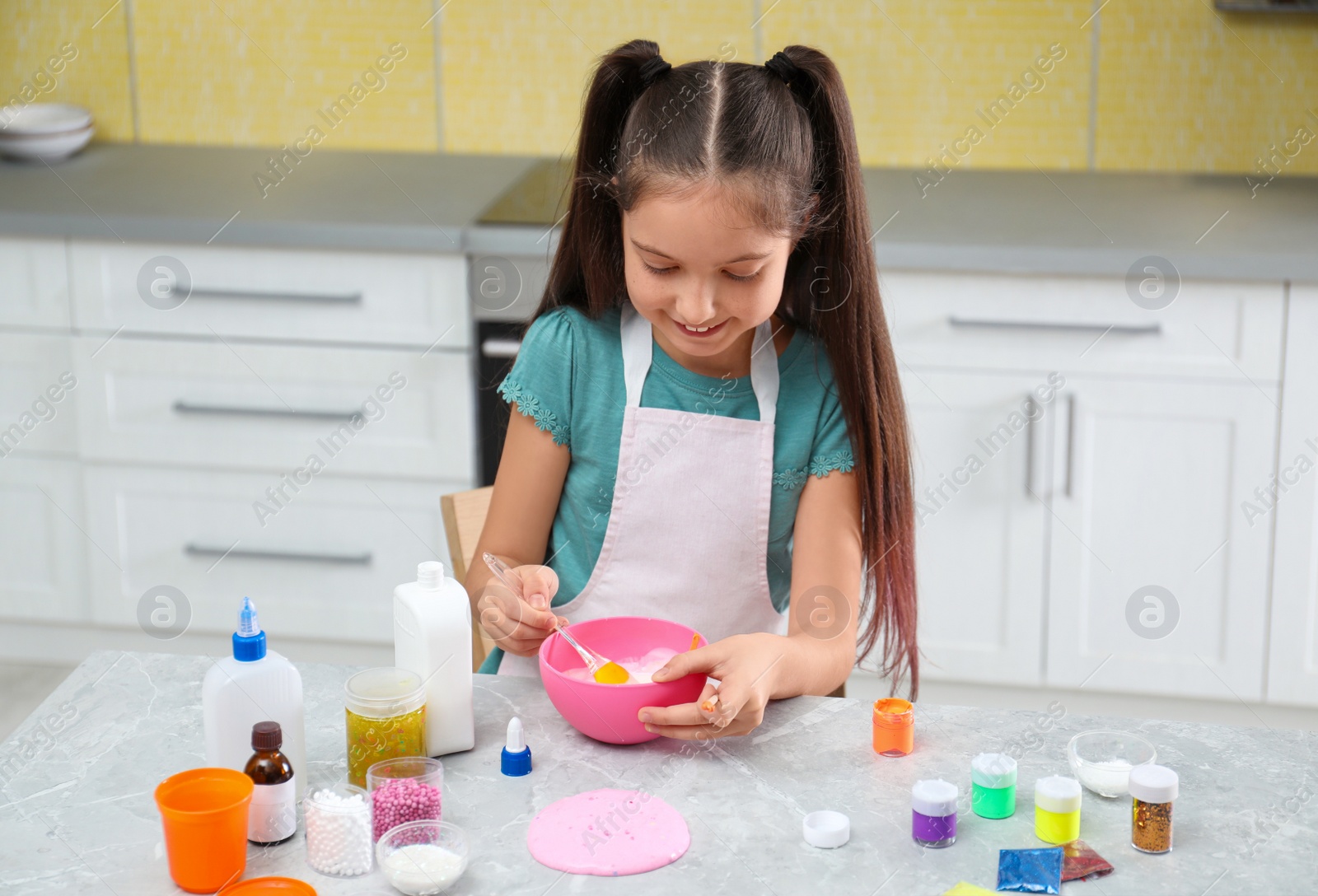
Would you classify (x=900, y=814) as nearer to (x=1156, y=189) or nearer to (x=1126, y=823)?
(x=1126, y=823)

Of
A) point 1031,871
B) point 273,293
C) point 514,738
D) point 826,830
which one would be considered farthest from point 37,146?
point 1031,871

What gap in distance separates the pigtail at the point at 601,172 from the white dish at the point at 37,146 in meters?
1.63

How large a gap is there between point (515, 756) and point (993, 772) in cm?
36

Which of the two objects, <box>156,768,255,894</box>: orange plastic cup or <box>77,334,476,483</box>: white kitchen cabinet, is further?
<box>77,334,476,483</box>: white kitchen cabinet

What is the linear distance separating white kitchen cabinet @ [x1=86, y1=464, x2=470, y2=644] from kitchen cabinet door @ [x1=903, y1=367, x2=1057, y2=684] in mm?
802

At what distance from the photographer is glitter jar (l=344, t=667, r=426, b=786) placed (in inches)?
41.9

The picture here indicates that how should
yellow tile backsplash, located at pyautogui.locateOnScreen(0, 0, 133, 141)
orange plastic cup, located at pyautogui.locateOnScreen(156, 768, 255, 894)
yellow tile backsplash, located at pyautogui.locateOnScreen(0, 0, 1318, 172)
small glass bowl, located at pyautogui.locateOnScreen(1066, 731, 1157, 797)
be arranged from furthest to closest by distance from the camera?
yellow tile backsplash, located at pyautogui.locateOnScreen(0, 0, 133, 141) → yellow tile backsplash, located at pyautogui.locateOnScreen(0, 0, 1318, 172) → small glass bowl, located at pyautogui.locateOnScreen(1066, 731, 1157, 797) → orange plastic cup, located at pyautogui.locateOnScreen(156, 768, 255, 894)

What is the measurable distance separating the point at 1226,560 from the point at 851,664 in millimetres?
1112

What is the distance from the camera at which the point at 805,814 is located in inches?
40.5

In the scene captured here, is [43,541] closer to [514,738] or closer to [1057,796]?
[514,738]

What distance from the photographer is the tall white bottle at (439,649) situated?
109 centimetres

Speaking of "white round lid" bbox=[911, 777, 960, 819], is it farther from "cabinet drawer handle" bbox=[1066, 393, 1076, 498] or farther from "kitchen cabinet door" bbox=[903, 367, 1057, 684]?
"cabinet drawer handle" bbox=[1066, 393, 1076, 498]

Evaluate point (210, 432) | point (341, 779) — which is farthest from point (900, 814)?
point (210, 432)

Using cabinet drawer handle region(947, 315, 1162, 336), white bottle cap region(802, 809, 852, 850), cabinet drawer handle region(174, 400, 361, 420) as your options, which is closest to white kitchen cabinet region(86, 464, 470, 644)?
cabinet drawer handle region(174, 400, 361, 420)
